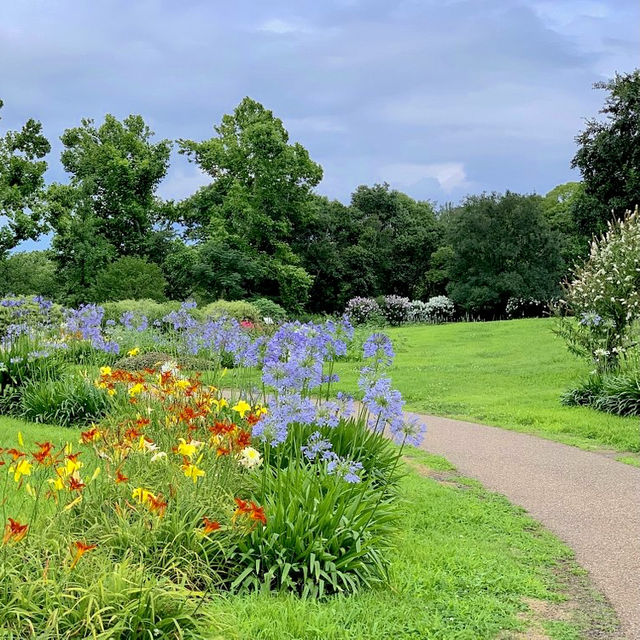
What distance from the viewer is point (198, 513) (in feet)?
12.3

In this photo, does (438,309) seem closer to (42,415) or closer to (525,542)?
(42,415)

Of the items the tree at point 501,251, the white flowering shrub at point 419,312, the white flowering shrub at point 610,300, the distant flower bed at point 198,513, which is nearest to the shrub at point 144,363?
the distant flower bed at point 198,513

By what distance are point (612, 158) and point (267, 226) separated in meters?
16.3

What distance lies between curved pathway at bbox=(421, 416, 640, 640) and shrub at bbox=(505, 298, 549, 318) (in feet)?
101

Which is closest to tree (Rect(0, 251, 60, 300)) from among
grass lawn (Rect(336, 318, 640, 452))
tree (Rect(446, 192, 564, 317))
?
grass lawn (Rect(336, 318, 640, 452))

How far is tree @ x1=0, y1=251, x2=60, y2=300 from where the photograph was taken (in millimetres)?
30536

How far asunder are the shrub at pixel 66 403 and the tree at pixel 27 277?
2317 centimetres

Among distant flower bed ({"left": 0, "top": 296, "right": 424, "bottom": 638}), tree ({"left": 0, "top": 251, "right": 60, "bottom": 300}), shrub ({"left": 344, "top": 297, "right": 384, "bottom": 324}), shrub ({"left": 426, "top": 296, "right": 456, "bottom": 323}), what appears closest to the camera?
distant flower bed ({"left": 0, "top": 296, "right": 424, "bottom": 638})

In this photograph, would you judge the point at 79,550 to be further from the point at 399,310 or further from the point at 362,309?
the point at 399,310

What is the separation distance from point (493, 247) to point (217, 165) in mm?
16757

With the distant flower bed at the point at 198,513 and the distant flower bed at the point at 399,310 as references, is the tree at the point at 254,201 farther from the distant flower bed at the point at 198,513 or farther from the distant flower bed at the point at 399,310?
the distant flower bed at the point at 198,513

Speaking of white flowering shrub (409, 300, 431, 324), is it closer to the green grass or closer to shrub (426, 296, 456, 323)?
shrub (426, 296, 456, 323)

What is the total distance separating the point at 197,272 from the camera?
30.3 m

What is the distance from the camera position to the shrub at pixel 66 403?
28.3 ft
